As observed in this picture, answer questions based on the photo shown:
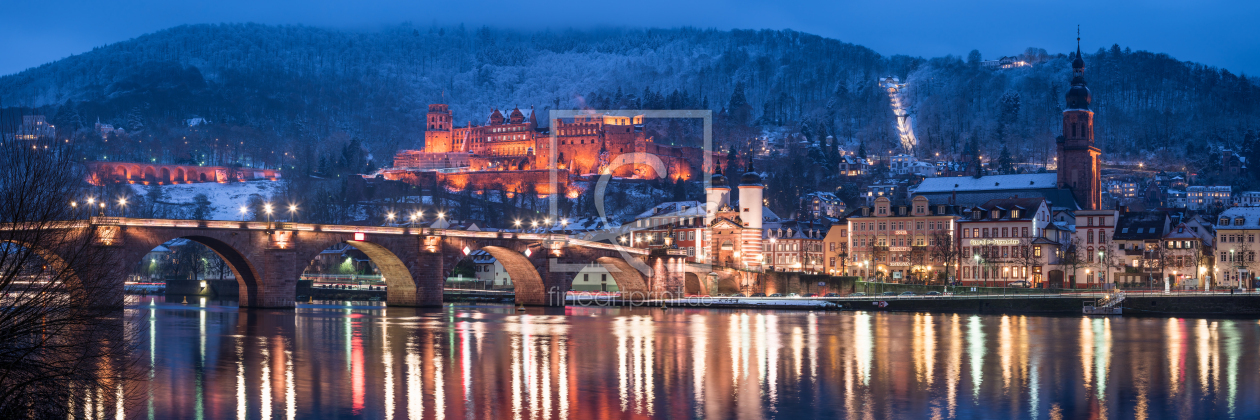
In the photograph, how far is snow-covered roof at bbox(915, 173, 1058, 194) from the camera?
141m

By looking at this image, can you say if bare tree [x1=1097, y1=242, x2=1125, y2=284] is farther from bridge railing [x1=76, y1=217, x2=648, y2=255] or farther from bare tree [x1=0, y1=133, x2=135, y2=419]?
bare tree [x1=0, y1=133, x2=135, y2=419]

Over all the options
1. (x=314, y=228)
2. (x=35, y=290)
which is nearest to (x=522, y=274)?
(x=314, y=228)

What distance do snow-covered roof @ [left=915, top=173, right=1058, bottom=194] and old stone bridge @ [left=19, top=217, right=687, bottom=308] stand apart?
60010mm

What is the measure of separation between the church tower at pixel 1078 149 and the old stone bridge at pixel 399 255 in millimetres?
73264

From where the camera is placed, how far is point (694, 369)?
4041 centimetres

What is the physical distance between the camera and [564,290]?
84875 mm

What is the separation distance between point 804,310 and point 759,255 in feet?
84.8

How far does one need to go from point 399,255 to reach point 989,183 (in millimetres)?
90014

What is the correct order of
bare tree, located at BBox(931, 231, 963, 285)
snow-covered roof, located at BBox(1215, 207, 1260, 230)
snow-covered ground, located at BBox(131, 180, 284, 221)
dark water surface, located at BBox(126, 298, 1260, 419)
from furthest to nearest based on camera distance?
snow-covered ground, located at BBox(131, 180, 284, 221)
bare tree, located at BBox(931, 231, 963, 285)
snow-covered roof, located at BBox(1215, 207, 1260, 230)
dark water surface, located at BBox(126, 298, 1260, 419)

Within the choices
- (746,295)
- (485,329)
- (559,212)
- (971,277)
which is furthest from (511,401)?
(559,212)

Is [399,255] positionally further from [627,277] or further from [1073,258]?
[1073,258]

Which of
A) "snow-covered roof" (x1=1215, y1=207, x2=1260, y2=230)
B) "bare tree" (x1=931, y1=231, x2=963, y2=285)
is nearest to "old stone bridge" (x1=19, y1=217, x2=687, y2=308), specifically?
"bare tree" (x1=931, y1=231, x2=963, y2=285)

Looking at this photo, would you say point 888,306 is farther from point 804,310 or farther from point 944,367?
point 944,367

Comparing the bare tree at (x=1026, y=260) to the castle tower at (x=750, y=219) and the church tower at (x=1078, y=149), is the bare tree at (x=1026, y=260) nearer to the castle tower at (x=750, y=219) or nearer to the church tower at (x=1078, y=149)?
the castle tower at (x=750, y=219)
